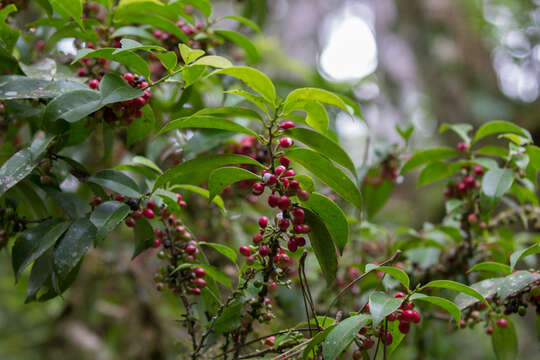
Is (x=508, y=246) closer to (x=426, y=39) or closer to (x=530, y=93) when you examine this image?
(x=426, y=39)

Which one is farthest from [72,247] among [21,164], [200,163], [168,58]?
[168,58]

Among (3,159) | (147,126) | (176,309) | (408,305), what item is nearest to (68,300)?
(176,309)

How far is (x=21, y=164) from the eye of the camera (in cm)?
87

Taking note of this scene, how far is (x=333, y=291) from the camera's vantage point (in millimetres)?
1647

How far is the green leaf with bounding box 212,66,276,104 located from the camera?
75cm

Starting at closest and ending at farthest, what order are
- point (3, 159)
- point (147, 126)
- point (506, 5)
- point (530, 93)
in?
1. point (147, 126)
2. point (3, 159)
3. point (530, 93)
4. point (506, 5)

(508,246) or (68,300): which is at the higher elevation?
(508,246)

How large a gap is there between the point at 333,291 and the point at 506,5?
406cm

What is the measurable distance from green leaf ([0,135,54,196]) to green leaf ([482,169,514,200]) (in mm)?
960

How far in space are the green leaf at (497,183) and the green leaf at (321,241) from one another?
45 cm

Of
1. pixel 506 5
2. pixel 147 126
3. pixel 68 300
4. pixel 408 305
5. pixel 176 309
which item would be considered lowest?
pixel 68 300

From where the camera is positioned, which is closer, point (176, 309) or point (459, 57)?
point (176, 309)

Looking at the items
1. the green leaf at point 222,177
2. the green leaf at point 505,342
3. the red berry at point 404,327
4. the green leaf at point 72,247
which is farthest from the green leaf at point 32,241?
the green leaf at point 505,342

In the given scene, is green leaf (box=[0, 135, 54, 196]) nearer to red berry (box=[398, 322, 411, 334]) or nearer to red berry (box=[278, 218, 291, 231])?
red berry (box=[278, 218, 291, 231])
